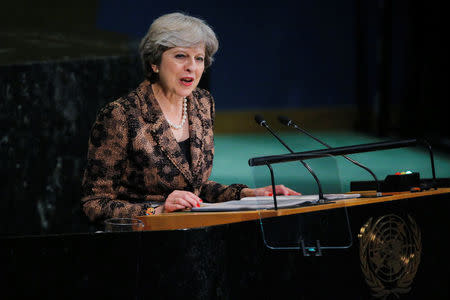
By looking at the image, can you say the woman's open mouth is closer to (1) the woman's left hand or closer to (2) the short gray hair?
(2) the short gray hair

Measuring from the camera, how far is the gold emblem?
5.41 feet

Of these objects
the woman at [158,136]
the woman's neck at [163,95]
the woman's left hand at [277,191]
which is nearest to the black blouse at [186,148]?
the woman at [158,136]

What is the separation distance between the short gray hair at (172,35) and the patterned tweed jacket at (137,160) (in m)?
0.12

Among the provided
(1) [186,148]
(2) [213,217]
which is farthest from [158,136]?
(2) [213,217]

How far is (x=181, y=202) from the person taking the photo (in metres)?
1.71

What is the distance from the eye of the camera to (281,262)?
58.8 inches

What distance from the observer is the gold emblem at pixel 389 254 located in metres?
1.65

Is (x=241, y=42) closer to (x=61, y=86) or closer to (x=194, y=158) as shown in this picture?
(x=61, y=86)

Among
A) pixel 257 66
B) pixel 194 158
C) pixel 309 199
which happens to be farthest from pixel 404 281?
pixel 257 66

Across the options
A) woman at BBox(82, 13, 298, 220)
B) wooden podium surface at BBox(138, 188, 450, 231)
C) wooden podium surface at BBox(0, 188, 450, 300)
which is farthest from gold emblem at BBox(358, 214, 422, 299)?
woman at BBox(82, 13, 298, 220)

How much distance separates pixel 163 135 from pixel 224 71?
4.27 meters

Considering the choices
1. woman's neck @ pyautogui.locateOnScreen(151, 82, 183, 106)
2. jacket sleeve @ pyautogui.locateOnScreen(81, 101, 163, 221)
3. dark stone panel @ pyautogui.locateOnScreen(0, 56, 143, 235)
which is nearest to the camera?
jacket sleeve @ pyautogui.locateOnScreen(81, 101, 163, 221)

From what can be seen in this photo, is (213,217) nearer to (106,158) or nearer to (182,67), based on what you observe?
(106,158)

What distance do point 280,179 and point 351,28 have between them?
498 centimetres
